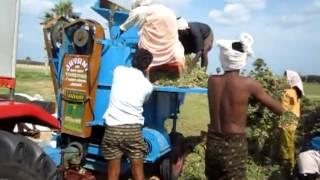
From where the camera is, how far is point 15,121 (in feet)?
13.1

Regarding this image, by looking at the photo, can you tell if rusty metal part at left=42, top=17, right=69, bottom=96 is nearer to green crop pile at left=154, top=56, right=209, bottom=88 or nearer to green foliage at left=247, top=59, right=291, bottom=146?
green crop pile at left=154, top=56, right=209, bottom=88

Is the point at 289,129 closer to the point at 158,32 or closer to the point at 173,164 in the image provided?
the point at 173,164

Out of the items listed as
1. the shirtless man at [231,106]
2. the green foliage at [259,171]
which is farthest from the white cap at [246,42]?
the green foliage at [259,171]

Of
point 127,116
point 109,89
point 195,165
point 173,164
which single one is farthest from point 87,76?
point 195,165

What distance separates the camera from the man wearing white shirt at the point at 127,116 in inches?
221

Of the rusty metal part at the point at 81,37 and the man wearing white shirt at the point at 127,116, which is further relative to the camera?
the rusty metal part at the point at 81,37

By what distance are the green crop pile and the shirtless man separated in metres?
1.72

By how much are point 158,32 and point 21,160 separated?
3.27 meters

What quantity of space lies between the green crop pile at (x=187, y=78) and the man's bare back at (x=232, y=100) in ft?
5.65

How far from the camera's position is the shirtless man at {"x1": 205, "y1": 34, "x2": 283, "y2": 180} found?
452 cm

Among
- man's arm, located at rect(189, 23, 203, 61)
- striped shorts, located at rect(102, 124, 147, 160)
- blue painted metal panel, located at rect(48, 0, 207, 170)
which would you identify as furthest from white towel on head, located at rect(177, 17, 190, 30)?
striped shorts, located at rect(102, 124, 147, 160)

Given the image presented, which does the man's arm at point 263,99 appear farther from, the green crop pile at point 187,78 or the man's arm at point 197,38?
the man's arm at point 197,38

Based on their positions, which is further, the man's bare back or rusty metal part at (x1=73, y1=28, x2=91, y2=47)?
rusty metal part at (x1=73, y1=28, x2=91, y2=47)

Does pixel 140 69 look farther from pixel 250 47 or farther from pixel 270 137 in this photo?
pixel 270 137
